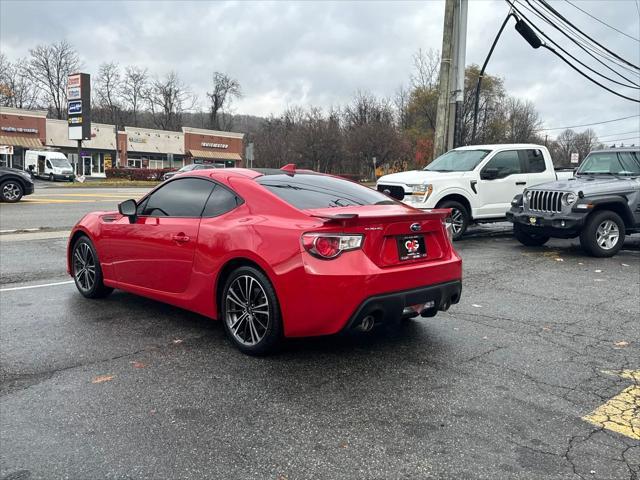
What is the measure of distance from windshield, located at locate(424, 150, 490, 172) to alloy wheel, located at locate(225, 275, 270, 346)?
8.03m

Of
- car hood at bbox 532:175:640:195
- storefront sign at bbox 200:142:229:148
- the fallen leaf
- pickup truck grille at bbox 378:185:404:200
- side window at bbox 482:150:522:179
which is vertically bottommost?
the fallen leaf

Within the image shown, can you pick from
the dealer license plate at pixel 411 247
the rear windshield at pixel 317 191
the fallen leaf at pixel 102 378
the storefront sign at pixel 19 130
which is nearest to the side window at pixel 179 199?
the rear windshield at pixel 317 191

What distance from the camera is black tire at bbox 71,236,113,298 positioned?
6.10 m

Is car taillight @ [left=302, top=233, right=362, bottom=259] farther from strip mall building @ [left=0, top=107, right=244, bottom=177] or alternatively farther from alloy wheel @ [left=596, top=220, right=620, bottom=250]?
strip mall building @ [left=0, top=107, right=244, bottom=177]

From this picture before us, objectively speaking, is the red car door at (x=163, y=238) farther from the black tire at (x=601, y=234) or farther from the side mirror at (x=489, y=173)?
the side mirror at (x=489, y=173)

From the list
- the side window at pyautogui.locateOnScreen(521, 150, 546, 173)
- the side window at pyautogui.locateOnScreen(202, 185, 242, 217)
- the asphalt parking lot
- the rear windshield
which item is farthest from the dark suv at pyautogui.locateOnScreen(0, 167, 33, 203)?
the rear windshield

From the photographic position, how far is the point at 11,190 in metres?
19.3

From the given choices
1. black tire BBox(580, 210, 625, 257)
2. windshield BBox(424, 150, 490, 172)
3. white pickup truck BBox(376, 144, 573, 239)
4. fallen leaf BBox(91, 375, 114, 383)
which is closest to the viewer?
fallen leaf BBox(91, 375, 114, 383)

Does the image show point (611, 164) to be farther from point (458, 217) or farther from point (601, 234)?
point (458, 217)

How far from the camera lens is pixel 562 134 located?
4008 inches

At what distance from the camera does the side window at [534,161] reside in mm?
11766

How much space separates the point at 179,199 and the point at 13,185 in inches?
675

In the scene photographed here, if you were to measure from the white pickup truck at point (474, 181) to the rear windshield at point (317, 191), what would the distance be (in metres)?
5.49

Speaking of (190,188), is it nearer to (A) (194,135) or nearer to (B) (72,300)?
(B) (72,300)
